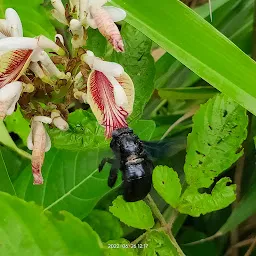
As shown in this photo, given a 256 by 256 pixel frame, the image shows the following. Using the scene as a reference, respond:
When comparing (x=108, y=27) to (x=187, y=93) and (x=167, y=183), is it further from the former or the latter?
(x=187, y=93)

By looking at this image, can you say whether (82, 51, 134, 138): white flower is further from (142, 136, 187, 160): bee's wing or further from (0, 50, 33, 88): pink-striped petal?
(142, 136, 187, 160): bee's wing

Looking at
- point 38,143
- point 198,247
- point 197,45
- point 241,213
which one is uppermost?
point 197,45

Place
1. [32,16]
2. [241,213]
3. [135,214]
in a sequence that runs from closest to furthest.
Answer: [135,214] → [32,16] → [241,213]

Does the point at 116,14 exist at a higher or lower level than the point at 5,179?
higher

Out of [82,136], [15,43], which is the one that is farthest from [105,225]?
[15,43]

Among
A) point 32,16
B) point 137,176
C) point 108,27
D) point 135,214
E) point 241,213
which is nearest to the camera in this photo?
point 108,27

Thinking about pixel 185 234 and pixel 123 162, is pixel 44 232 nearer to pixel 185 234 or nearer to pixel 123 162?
pixel 123 162

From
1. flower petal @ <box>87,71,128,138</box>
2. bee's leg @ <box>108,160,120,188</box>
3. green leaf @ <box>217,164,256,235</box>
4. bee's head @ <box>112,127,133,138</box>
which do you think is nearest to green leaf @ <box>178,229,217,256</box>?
green leaf @ <box>217,164,256,235</box>
